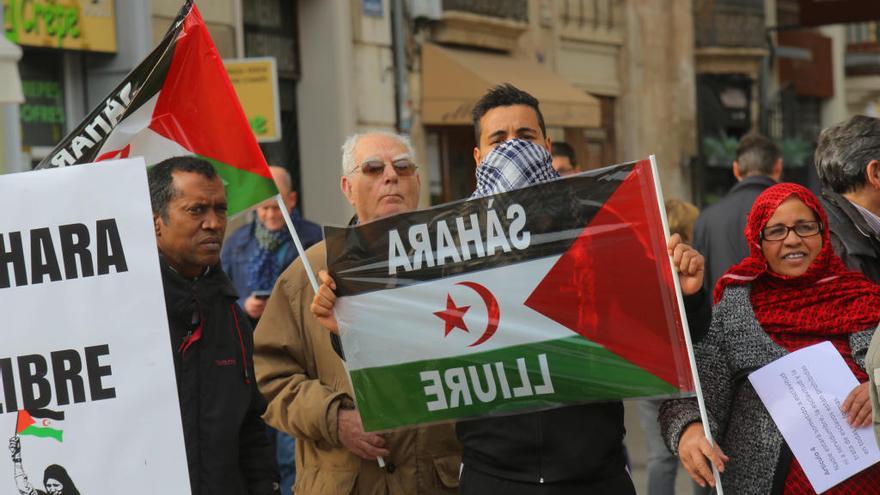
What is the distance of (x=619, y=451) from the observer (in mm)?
4180

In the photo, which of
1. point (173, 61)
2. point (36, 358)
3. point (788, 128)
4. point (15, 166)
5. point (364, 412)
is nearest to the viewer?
point (36, 358)

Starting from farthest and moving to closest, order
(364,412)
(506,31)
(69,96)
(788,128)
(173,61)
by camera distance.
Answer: (788,128)
(506,31)
(69,96)
(173,61)
(364,412)

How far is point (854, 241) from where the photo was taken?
5.05m

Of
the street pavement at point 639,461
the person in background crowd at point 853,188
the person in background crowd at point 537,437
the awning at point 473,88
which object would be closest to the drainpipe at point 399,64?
the awning at point 473,88

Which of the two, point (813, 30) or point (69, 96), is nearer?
point (69, 96)

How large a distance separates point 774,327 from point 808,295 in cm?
13

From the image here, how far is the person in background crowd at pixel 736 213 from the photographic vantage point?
27.2ft

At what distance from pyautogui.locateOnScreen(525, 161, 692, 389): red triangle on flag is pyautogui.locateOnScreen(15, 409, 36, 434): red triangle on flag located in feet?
4.41

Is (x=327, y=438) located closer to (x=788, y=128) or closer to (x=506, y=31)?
(x=506, y=31)

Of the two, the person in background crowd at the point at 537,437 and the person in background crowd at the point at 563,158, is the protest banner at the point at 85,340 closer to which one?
the person in background crowd at the point at 537,437

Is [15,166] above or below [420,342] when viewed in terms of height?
above

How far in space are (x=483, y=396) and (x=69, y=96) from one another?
842 cm

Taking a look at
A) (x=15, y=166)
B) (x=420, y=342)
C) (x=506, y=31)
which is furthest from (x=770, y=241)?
(x=506, y=31)

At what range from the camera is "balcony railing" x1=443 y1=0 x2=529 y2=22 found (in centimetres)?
1748
